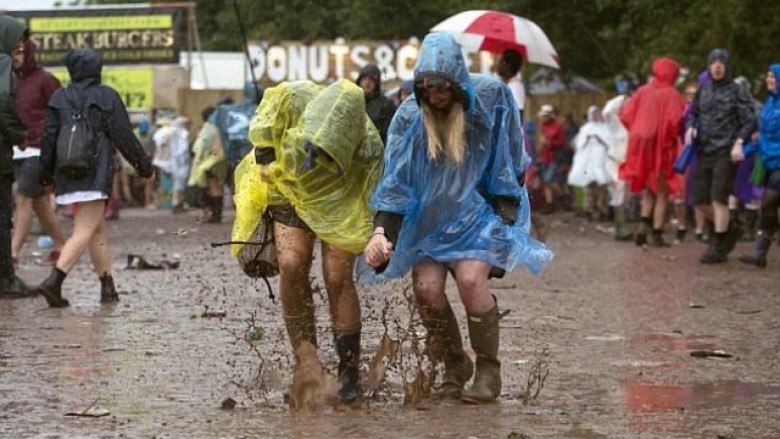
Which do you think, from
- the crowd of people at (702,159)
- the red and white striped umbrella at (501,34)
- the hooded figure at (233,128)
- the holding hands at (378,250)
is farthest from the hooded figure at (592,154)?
the holding hands at (378,250)

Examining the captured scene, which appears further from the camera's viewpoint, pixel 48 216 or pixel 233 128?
pixel 233 128

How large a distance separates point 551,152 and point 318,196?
21904 millimetres

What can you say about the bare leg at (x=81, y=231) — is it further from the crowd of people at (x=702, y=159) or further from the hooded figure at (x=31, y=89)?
the crowd of people at (x=702, y=159)

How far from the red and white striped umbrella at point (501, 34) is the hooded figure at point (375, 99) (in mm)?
4910

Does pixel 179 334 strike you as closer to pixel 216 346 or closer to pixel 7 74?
pixel 216 346

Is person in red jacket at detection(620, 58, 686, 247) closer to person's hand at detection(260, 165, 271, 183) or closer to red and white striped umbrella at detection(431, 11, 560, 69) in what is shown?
red and white striped umbrella at detection(431, 11, 560, 69)

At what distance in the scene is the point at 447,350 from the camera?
788cm

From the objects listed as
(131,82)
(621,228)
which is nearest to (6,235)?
(621,228)

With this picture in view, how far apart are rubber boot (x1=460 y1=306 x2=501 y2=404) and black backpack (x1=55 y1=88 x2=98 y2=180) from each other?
14.5ft

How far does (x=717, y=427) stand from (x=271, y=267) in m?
1.91

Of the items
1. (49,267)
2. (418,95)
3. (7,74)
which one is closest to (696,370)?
(418,95)

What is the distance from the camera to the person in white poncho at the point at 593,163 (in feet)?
83.9

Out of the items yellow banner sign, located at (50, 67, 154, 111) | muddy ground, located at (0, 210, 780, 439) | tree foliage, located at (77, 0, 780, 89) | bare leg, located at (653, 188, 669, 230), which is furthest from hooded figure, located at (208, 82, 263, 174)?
yellow banner sign, located at (50, 67, 154, 111)

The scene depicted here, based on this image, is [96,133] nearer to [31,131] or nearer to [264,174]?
[31,131]
